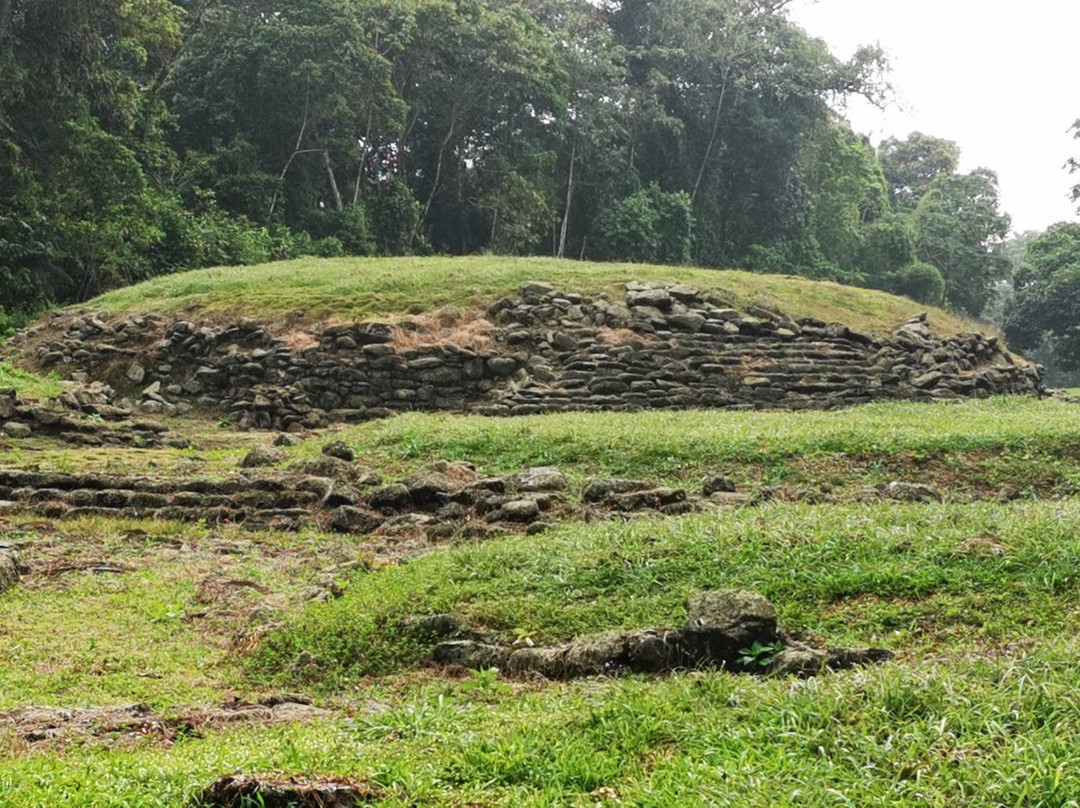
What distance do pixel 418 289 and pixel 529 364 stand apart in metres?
3.70

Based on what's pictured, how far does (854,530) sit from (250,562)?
5.32 m

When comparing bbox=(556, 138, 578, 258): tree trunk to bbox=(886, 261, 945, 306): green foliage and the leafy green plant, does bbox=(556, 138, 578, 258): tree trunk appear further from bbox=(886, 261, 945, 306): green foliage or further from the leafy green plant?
the leafy green plant

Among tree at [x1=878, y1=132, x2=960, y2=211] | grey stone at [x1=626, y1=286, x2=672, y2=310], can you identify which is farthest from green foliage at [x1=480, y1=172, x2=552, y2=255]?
tree at [x1=878, y1=132, x2=960, y2=211]

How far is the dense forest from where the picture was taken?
24.1 metres

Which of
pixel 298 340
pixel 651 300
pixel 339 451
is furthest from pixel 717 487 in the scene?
pixel 298 340

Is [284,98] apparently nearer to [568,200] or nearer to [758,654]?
[568,200]

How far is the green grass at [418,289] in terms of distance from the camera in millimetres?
20141

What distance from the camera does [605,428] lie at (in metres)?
13.8

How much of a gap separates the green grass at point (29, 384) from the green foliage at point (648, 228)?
23.1 m

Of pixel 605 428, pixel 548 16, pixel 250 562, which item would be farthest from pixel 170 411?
pixel 548 16

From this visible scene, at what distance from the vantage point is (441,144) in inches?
1437

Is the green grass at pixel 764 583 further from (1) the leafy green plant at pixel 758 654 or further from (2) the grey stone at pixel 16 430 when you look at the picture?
(2) the grey stone at pixel 16 430

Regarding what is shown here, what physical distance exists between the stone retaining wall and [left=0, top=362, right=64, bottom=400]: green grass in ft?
4.85

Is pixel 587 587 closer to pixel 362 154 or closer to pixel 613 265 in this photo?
pixel 613 265
